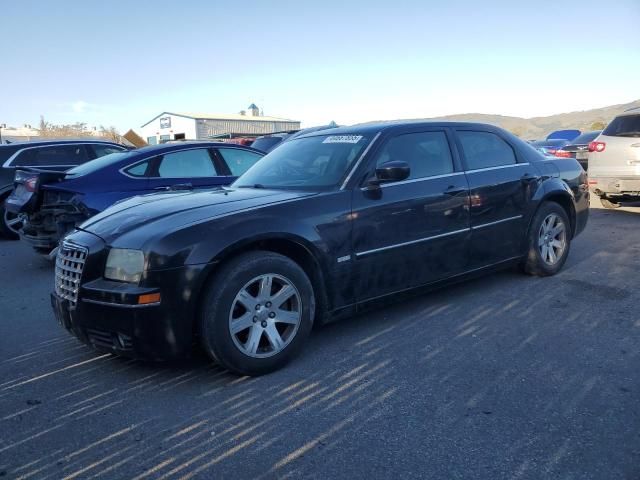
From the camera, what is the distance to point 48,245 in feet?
20.9

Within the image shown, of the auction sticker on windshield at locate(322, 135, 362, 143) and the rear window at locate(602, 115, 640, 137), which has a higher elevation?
the rear window at locate(602, 115, 640, 137)

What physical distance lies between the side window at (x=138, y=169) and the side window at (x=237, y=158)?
110cm

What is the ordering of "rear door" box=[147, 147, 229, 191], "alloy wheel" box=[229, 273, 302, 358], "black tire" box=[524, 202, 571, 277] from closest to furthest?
"alloy wheel" box=[229, 273, 302, 358] < "black tire" box=[524, 202, 571, 277] < "rear door" box=[147, 147, 229, 191]

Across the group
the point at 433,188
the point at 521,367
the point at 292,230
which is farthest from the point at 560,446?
the point at 433,188

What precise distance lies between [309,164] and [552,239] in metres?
2.74

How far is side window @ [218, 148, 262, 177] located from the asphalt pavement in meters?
3.61

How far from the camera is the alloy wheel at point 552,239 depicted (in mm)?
5332

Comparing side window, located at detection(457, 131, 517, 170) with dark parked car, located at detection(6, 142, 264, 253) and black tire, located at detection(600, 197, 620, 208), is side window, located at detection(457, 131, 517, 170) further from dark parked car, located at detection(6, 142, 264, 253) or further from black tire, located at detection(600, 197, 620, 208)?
black tire, located at detection(600, 197, 620, 208)

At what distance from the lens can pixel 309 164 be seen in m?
4.40

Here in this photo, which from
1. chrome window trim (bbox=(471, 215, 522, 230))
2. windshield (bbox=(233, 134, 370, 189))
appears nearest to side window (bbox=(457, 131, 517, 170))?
chrome window trim (bbox=(471, 215, 522, 230))

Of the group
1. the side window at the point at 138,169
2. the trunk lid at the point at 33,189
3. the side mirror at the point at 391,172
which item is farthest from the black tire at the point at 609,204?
the trunk lid at the point at 33,189

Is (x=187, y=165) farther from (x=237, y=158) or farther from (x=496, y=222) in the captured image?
(x=496, y=222)

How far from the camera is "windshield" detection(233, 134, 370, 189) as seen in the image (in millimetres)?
4094

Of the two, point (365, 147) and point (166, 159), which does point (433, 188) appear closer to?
point (365, 147)
